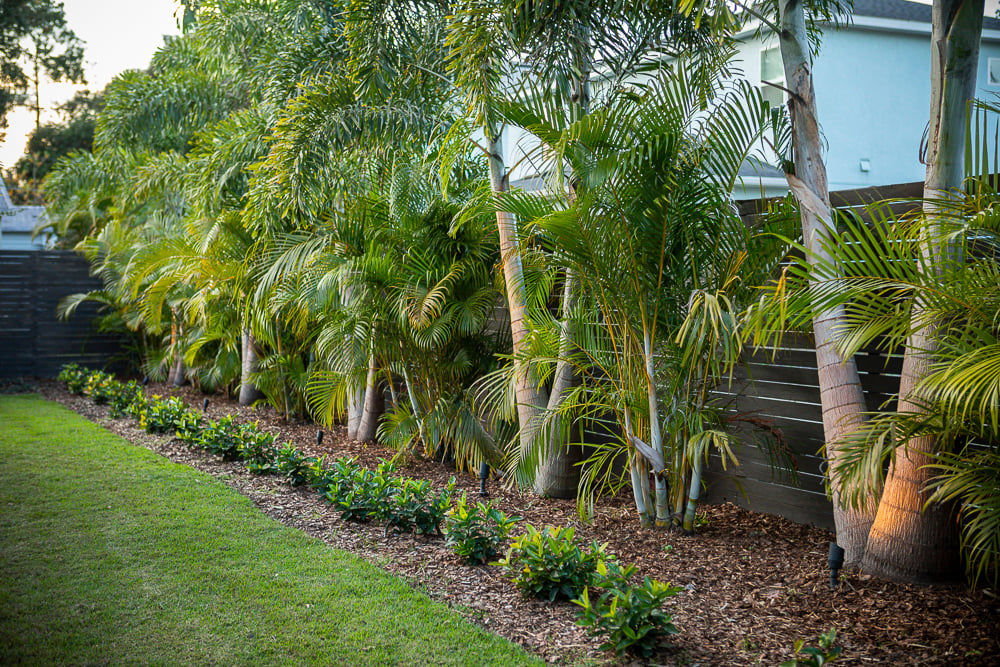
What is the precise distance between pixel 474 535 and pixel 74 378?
8974 millimetres

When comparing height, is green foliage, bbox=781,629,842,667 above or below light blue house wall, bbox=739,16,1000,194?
below

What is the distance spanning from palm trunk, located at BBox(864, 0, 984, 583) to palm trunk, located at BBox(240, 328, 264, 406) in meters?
7.33

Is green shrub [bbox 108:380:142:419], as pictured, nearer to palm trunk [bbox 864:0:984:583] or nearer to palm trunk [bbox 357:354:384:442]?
palm trunk [bbox 357:354:384:442]

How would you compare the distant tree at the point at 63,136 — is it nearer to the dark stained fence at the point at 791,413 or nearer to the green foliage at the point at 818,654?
the dark stained fence at the point at 791,413

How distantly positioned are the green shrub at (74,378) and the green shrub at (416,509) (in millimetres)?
7894

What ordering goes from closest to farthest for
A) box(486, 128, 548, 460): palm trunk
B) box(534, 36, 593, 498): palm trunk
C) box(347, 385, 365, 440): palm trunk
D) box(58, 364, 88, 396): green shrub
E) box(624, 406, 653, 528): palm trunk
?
1. box(624, 406, 653, 528): palm trunk
2. box(534, 36, 593, 498): palm trunk
3. box(486, 128, 548, 460): palm trunk
4. box(347, 385, 365, 440): palm trunk
5. box(58, 364, 88, 396): green shrub

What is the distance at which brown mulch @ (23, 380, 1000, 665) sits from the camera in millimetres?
2875

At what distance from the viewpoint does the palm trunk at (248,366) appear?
918 centimetres

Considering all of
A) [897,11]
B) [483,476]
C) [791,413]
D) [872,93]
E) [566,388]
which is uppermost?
[897,11]

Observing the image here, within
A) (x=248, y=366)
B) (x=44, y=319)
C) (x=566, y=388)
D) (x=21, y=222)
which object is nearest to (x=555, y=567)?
(x=566, y=388)

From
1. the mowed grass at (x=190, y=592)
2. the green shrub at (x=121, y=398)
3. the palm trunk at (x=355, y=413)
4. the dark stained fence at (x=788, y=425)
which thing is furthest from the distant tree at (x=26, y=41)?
the green shrub at (x=121, y=398)

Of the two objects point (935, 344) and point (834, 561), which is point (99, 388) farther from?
point (935, 344)

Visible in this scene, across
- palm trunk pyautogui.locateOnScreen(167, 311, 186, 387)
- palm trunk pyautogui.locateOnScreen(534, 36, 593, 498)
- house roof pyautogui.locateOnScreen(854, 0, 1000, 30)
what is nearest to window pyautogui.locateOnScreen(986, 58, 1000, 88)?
house roof pyautogui.locateOnScreen(854, 0, 1000, 30)

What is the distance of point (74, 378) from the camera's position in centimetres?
1070
